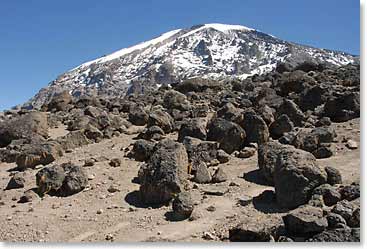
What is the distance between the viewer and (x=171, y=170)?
5.69 m

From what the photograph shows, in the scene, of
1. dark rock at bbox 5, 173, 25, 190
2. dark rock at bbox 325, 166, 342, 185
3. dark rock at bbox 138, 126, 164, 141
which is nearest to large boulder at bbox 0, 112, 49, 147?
dark rock at bbox 138, 126, 164, 141

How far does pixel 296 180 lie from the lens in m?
5.07

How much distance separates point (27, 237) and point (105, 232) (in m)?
0.85

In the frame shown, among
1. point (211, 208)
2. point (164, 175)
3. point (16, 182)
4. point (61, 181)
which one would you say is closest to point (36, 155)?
point (16, 182)

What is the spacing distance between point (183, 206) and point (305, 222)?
1389 millimetres

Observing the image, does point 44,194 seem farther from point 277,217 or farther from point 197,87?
point 197,87

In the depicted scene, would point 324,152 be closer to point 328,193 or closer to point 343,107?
point 328,193

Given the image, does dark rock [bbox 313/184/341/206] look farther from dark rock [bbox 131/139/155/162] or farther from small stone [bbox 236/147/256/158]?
dark rock [bbox 131/139/155/162]

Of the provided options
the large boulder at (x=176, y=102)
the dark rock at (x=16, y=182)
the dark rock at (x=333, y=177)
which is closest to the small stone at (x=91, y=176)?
the dark rock at (x=16, y=182)

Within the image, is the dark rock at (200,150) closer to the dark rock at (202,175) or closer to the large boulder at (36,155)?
the dark rock at (202,175)

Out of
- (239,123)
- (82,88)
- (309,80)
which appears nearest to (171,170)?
(239,123)

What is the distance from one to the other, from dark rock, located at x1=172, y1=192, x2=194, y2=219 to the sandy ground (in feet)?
0.33

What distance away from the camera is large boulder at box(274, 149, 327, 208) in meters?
5.02

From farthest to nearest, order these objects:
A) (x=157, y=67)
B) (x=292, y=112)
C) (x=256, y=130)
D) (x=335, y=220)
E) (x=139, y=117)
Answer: (x=157, y=67), (x=139, y=117), (x=292, y=112), (x=256, y=130), (x=335, y=220)
